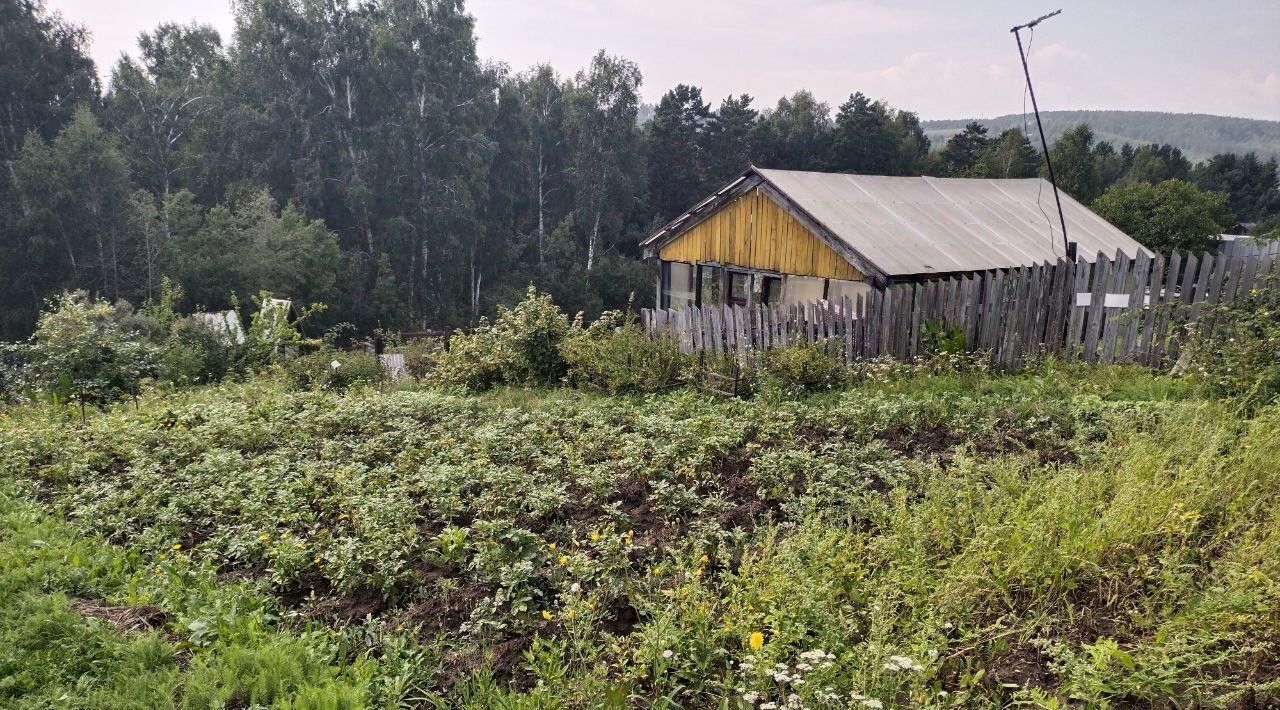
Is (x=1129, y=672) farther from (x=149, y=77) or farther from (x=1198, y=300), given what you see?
(x=149, y=77)

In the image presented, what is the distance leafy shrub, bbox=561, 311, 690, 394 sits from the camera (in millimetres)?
9547

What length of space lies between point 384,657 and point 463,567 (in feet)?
2.79

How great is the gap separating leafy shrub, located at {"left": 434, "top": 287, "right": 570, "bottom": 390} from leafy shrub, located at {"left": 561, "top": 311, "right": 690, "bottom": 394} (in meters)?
0.41

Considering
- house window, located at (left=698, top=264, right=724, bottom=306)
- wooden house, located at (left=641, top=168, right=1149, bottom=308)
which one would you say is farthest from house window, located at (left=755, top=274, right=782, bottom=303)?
house window, located at (left=698, top=264, right=724, bottom=306)

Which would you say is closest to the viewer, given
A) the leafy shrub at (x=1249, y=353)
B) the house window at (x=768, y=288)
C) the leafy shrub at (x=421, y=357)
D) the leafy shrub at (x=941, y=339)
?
the leafy shrub at (x=1249, y=353)

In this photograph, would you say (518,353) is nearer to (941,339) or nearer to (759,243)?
(941,339)

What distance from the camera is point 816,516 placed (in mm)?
4387

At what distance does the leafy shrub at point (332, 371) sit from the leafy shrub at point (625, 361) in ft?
13.1

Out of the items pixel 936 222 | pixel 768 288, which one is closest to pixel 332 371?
pixel 768 288

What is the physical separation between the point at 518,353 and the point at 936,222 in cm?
921

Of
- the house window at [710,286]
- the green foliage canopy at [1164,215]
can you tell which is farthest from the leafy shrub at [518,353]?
the green foliage canopy at [1164,215]

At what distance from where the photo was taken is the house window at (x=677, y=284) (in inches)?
696

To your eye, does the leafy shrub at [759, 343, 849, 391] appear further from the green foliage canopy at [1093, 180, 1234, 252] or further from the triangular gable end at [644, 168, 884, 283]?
the green foliage canopy at [1093, 180, 1234, 252]

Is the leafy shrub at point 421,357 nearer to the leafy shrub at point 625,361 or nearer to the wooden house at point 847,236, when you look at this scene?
the leafy shrub at point 625,361
